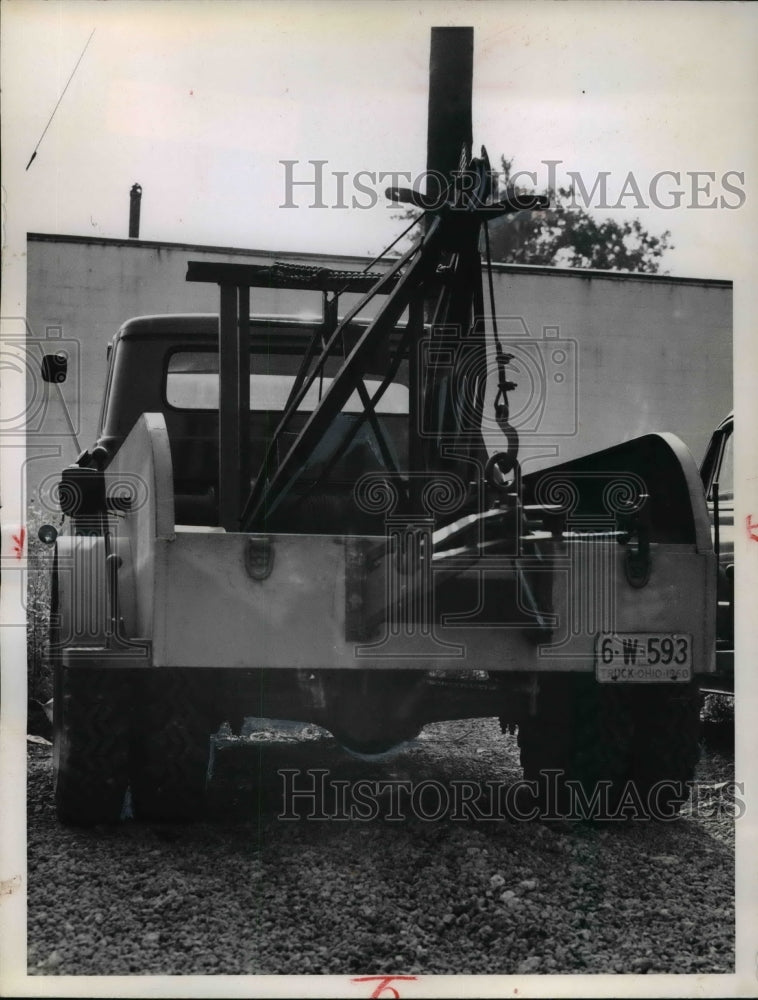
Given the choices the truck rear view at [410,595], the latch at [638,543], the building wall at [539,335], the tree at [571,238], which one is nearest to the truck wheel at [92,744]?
the truck rear view at [410,595]

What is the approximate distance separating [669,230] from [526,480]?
4.04 ft

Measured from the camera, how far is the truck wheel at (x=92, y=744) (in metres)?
3.60

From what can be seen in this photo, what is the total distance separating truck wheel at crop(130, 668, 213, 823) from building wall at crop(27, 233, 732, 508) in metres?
0.79

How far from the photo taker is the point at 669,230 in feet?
12.8

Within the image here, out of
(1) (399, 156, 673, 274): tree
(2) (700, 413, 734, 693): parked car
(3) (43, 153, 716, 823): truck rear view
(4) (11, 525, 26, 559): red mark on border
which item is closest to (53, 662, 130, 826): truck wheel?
(3) (43, 153, 716, 823): truck rear view

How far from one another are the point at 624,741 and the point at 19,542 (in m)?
2.12

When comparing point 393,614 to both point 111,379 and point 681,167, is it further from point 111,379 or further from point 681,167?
point 111,379

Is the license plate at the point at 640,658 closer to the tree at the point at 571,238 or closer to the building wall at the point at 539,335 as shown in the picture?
the building wall at the point at 539,335

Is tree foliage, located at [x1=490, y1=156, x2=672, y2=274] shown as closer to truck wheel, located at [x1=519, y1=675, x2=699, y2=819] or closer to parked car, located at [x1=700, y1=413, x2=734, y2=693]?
parked car, located at [x1=700, y1=413, x2=734, y2=693]

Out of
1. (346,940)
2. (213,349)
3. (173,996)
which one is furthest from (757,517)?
(213,349)

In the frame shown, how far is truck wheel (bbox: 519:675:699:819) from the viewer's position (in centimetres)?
384

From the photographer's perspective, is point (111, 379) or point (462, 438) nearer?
point (462, 438)

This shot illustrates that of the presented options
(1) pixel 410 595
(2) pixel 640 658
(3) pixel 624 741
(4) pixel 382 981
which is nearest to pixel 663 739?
(3) pixel 624 741

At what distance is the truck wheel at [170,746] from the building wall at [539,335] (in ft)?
2.60
